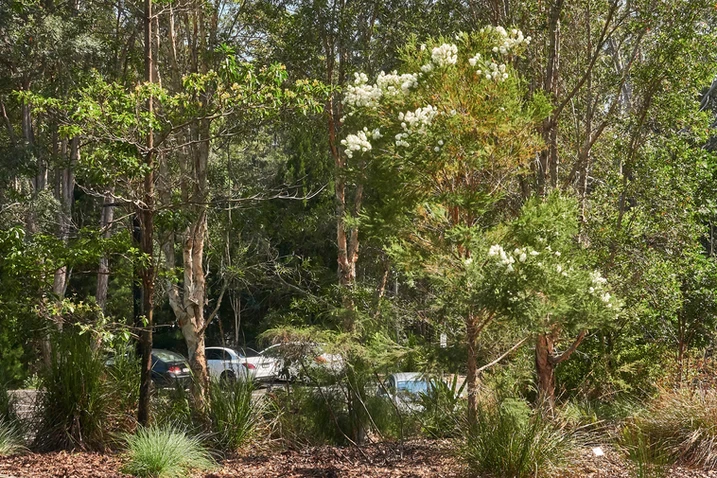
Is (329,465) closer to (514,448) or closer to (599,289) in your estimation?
(514,448)

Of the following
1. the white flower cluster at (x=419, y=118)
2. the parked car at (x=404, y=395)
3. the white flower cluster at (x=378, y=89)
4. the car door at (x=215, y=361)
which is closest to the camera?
the white flower cluster at (x=419, y=118)

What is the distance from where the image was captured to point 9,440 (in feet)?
26.8

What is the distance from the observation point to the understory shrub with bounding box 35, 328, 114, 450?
8547 mm

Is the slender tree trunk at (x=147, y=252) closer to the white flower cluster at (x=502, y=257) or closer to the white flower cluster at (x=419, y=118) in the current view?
the white flower cluster at (x=419, y=118)

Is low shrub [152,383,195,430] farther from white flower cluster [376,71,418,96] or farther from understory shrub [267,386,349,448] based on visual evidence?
white flower cluster [376,71,418,96]

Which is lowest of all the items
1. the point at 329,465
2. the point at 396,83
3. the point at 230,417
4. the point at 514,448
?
the point at 329,465

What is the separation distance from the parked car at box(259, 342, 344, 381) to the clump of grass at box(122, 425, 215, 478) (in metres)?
2.85

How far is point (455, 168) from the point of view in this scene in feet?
28.2

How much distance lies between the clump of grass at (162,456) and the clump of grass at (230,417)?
903 millimetres

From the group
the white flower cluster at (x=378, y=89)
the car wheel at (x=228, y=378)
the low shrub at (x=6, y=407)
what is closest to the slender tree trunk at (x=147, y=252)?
the car wheel at (x=228, y=378)

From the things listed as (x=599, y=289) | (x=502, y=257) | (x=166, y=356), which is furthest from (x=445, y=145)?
(x=166, y=356)

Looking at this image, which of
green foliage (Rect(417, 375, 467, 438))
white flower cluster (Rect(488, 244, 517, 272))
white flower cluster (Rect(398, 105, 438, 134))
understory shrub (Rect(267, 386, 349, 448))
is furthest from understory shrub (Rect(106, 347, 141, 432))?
white flower cluster (Rect(488, 244, 517, 272))

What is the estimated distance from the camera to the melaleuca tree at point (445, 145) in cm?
834

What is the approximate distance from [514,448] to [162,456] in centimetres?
316
